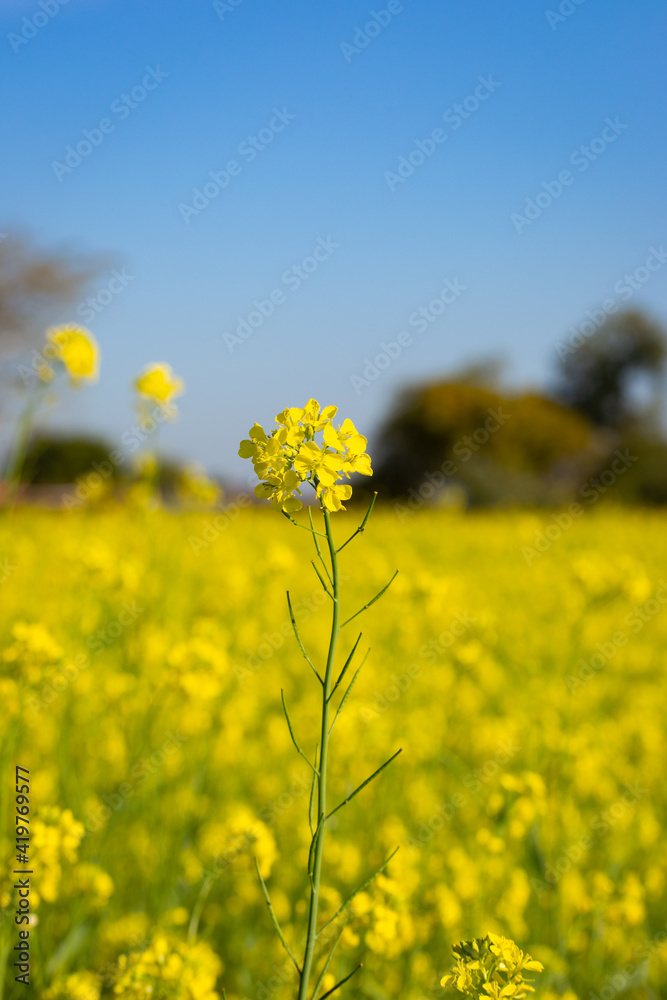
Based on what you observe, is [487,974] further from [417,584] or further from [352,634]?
[352,634]

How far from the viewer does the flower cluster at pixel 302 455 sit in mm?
764

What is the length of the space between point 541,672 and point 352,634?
1073 mm

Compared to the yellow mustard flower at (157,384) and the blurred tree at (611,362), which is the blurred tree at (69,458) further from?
the blurred tree at (611,362)

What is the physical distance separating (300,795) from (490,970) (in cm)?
182

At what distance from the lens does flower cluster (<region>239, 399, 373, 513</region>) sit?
0.76 meters

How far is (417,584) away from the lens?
2.66m
